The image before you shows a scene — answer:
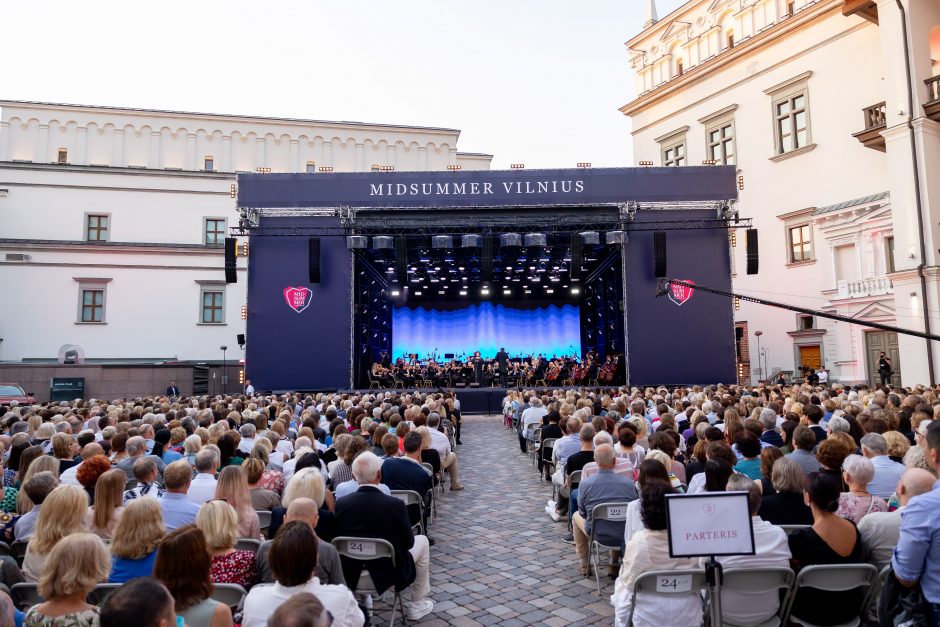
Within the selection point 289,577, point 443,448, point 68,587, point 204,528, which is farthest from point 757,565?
point 443,448

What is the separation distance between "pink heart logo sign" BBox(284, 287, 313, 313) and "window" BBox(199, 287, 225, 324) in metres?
12.2

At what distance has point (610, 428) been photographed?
302 inches

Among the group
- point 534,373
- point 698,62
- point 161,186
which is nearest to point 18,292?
point 161,186

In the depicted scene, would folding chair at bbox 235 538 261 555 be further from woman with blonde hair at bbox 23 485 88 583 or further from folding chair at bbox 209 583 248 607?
woman with blonde hair at bbox 23 485 88 583

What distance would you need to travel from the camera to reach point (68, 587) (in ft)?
7.77

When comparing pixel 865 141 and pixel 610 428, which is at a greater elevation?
pixel 865 141

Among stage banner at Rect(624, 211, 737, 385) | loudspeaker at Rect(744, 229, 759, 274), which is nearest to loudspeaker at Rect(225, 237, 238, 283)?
stage banner at Rect(624, 211, 737, 385)

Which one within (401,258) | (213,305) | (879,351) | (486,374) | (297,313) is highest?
(401,258)

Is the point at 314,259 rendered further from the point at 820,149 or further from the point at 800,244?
the point at 820,149

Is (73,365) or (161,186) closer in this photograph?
(73,365)

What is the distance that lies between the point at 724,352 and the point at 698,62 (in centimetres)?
1909

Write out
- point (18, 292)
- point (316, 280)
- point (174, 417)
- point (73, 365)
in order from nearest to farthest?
point (174, 417)
point (316, 280)
point (73, 365)
point (18, 292)

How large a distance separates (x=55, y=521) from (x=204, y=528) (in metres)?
0.86

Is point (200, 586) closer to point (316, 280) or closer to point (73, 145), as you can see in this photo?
point (316, 280)
